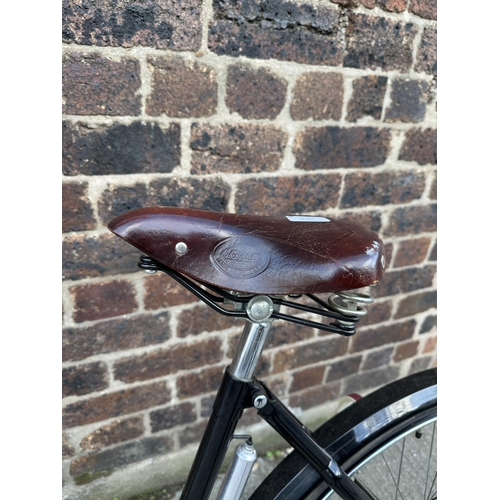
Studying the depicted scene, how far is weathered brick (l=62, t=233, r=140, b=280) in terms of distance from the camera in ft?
2.51

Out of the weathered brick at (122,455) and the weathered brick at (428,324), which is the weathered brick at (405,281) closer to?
the weathered brick at (428,324)

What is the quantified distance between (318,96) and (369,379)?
943mm

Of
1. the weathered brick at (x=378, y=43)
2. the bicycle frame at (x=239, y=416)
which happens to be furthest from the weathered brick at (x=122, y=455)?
the weathered brick at (x=378, y=43)

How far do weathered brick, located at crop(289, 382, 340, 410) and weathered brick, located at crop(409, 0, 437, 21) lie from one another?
104 centimetres

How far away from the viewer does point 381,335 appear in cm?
125

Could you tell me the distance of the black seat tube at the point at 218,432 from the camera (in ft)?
1.89

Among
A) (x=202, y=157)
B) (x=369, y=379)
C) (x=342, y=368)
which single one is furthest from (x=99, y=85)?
(x=369, y=379)

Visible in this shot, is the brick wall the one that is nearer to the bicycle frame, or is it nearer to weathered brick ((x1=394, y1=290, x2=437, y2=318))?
weathered brick ((x1=394, y1=290, x2=437, y2=318))

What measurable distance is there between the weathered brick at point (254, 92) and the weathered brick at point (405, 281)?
1.98 feet

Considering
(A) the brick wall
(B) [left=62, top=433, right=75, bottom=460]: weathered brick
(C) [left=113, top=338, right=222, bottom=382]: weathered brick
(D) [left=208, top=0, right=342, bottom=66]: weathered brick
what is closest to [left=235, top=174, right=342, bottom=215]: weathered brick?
(A) the brick wall

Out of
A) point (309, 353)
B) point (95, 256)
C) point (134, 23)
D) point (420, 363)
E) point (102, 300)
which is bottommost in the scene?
point (420, 363)

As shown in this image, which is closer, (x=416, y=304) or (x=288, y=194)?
(x=288, y=194)

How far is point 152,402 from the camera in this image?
1.00m

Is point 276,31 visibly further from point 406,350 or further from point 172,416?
point 406,350
